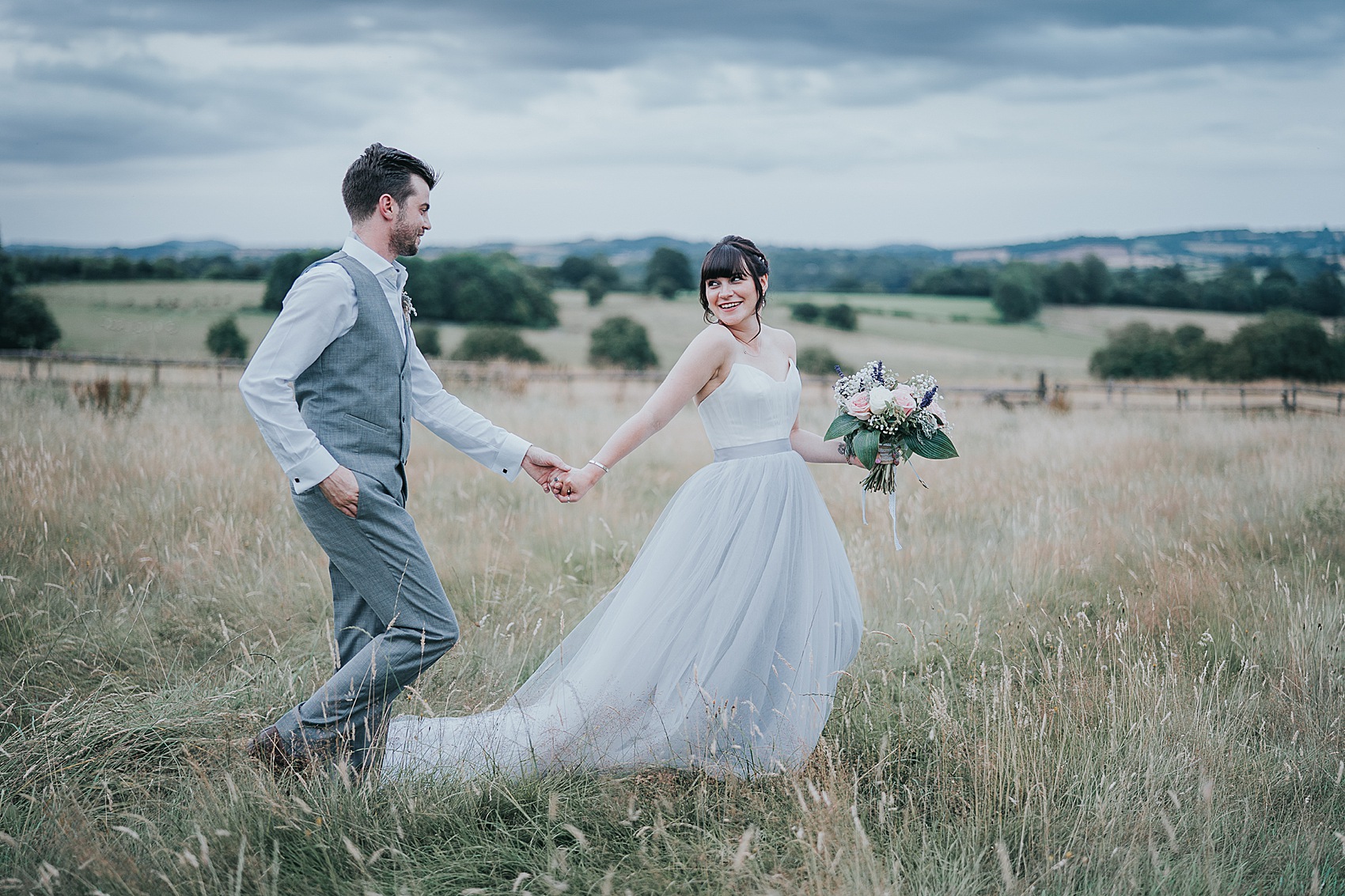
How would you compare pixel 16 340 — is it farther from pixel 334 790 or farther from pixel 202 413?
pixel 334 790

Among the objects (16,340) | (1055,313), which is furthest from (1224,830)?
(1055,313)

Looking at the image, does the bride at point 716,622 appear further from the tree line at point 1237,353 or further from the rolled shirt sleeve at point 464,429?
the tree line at point 1237,353

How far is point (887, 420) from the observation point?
3611 mm

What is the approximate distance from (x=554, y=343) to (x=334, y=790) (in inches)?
1881

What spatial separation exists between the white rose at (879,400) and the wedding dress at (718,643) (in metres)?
0.34

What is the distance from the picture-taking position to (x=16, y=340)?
3544cm

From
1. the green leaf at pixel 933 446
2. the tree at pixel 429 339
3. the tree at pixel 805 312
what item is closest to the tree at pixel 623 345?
the tree at pixel 429 339

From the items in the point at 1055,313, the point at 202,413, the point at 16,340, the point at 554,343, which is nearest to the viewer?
the point at 202,413

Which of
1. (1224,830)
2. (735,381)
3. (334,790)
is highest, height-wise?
(735,381)

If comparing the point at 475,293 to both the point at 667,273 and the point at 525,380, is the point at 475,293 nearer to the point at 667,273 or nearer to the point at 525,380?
the point at 667,273

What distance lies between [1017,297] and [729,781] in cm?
6630

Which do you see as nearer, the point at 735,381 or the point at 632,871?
the point at 632,871

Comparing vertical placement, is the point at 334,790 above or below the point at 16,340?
below

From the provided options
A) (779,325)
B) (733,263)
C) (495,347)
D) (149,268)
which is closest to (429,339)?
(495,347)
